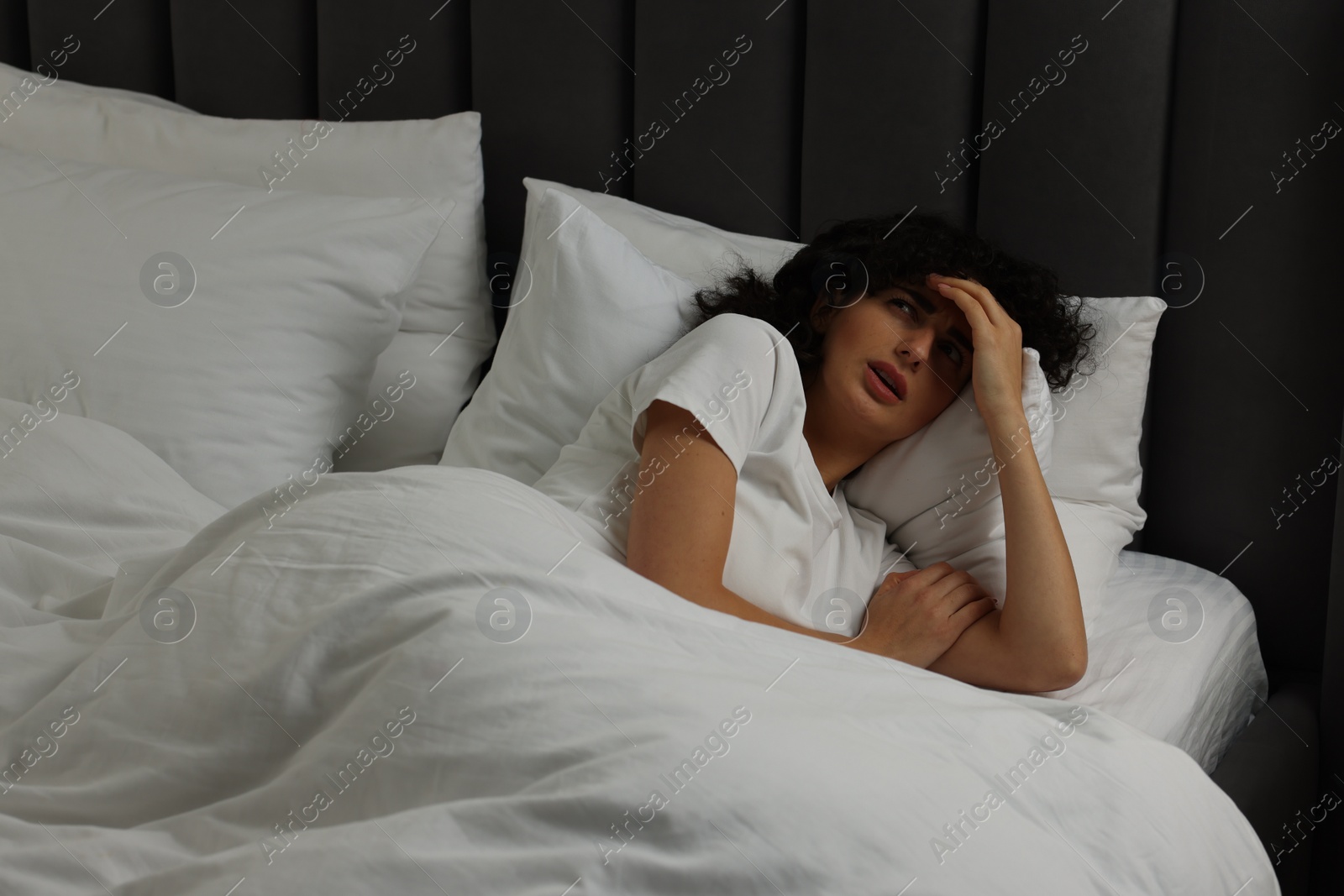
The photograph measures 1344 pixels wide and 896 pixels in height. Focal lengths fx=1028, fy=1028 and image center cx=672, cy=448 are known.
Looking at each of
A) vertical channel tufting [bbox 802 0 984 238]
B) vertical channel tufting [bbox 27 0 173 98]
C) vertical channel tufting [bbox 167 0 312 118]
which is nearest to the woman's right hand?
vertical channel tufting [bbox 802 0 984 238]

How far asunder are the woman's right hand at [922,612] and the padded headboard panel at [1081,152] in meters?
0.42

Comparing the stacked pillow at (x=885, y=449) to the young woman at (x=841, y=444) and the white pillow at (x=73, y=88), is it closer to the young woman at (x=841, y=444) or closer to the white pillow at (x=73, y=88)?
the young woman at (x=841, y=444)

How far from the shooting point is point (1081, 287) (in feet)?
4.29

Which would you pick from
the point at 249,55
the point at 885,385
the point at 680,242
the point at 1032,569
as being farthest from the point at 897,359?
the point at 249,55

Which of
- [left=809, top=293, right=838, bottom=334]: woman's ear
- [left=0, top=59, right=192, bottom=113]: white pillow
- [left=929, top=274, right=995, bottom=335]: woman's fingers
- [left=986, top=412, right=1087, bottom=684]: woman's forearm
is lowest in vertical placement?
[left=986, top=412, right=1087, bottom=684]: woman's forearm

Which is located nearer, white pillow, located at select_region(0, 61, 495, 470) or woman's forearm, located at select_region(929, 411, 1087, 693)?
woman's forearm, located at select_region(929, 411, 1087, 693)

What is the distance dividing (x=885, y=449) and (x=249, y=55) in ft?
4.12

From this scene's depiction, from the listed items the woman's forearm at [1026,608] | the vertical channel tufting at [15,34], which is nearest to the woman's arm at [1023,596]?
the woman's forearm at [1026,608]

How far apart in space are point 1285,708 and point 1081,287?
55cm

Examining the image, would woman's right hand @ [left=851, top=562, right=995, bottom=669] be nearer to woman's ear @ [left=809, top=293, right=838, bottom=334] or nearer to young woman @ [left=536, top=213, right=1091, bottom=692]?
young woman @ [left=536, top=213, right=1091, bottom=692]

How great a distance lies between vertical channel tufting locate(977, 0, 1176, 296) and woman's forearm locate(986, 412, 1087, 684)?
14.0 inches

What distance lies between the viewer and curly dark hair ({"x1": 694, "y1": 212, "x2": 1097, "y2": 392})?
3.83ft

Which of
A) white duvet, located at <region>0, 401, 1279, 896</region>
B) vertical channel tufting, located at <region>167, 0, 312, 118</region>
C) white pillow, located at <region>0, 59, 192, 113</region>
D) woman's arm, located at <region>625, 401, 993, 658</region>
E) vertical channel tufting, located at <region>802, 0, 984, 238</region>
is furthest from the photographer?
vertical channel tufting, located at <region>167, 0, 312, 118</region>

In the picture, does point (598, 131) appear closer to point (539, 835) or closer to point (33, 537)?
point (33, 537)
